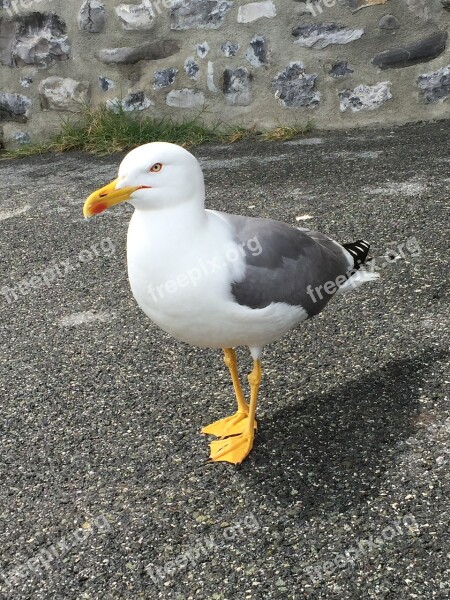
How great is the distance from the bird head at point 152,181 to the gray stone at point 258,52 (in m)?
3.61

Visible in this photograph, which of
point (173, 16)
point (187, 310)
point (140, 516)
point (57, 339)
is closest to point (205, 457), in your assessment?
point (140, 516)

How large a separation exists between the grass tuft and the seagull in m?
3.37

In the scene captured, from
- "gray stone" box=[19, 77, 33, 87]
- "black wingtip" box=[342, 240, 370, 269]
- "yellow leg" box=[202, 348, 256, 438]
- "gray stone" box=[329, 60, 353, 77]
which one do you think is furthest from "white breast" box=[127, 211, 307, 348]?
"gray stone" box=[19, 77, 33, 87]

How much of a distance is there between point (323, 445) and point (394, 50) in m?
3.75

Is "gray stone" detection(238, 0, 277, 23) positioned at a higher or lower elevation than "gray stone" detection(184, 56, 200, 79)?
higher

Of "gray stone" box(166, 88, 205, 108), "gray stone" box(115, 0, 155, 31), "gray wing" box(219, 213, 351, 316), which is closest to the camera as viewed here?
"gray wing" box(219, 213, 351, 316)

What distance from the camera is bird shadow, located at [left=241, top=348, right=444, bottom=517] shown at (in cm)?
234

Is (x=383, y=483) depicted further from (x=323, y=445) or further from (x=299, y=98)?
(x=299, y=98)

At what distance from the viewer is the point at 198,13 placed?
5.66 metres

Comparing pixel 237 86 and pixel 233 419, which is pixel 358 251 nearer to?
pixel 233 419

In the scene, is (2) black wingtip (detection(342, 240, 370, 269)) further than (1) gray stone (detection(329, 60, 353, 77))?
No

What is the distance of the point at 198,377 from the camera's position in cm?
304

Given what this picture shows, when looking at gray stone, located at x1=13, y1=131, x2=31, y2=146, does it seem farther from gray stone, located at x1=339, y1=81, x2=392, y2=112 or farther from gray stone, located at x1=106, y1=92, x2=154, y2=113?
gray stone, located at x1=339, y1=81, x2=392, y2=112

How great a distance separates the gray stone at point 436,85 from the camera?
545cm
